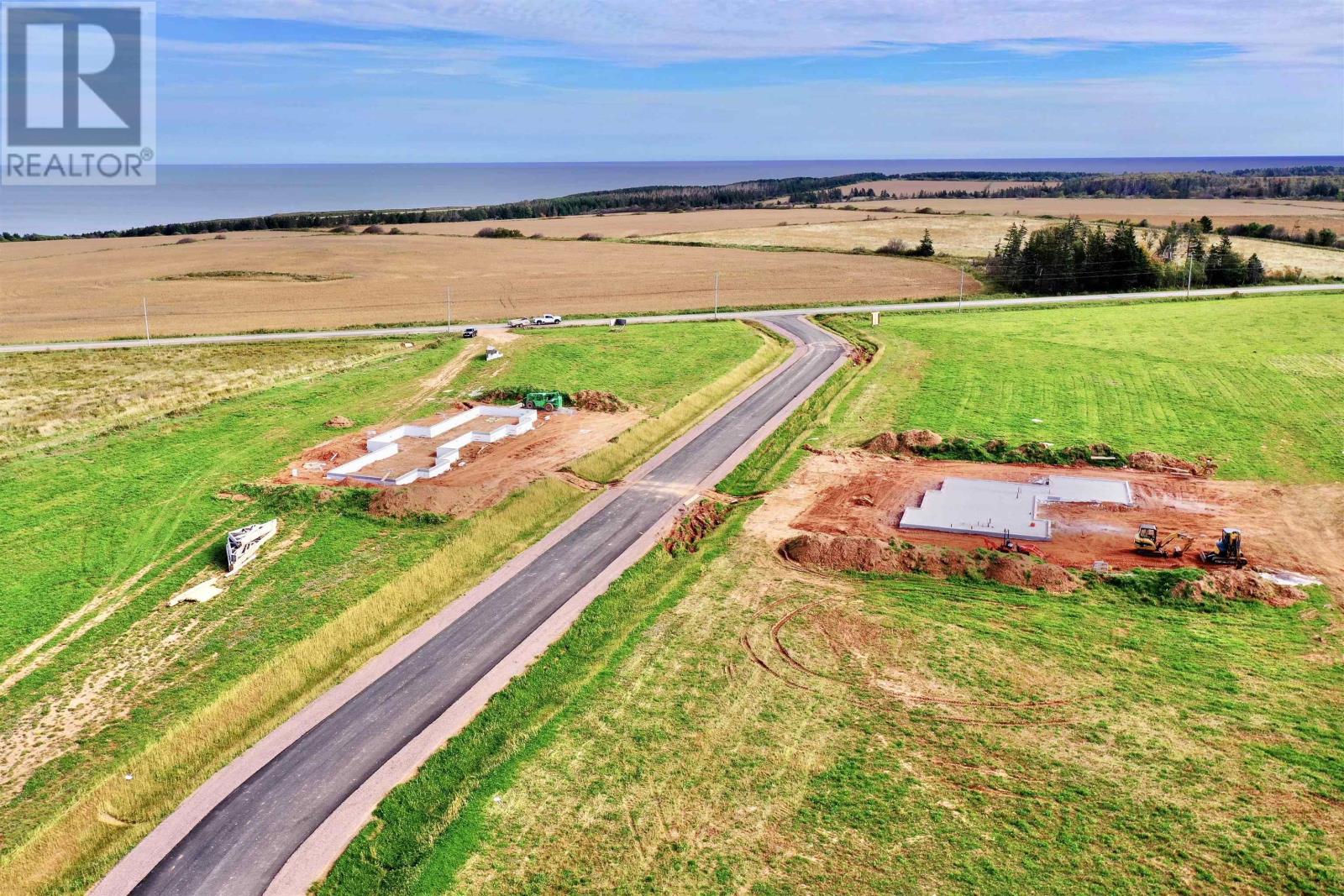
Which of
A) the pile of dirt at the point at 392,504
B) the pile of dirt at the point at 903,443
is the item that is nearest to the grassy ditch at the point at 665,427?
the pile of dirt at the point at 392,504

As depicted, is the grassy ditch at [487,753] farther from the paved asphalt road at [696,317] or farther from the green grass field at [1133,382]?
the paved asphalt road at [696,317]

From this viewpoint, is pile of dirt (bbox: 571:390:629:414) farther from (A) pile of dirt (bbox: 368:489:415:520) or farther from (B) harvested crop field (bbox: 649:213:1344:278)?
(B) harvested crop field (bbox: 649:213:1344:278)

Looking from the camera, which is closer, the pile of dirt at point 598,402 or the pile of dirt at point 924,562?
the pile of dirt at point 924,562

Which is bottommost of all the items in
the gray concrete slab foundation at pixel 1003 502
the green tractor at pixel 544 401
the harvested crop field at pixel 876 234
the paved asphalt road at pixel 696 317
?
the gray concrete slab foundation at pixel 1003 502

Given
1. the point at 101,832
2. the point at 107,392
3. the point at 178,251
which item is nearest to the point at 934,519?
the point at 101,832

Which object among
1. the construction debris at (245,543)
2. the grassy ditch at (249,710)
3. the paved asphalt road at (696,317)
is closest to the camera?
the grassy ditch at (249,710)

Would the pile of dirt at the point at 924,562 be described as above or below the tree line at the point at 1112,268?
below
